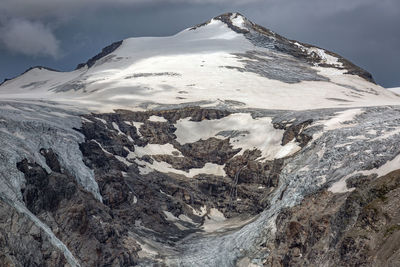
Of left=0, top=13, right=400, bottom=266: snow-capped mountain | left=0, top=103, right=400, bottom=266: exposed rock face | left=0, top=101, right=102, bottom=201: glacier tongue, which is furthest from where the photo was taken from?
left=0, top=101, right=102, bottom=201: glacier tongue

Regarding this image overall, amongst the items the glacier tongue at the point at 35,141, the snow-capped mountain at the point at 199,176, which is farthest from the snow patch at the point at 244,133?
the glacier tongue at the point at 35,141

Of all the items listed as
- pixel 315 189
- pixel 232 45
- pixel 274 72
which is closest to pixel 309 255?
pixel 315 189

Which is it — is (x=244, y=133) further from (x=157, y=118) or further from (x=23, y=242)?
(x=23, y=242)

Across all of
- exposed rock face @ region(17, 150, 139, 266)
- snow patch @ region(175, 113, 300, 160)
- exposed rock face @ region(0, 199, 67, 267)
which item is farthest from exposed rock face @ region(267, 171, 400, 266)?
snow patch @ region(175, 113, 300, 160)

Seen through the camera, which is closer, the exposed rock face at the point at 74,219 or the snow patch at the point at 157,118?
the exposed rock face at the point at 74,219

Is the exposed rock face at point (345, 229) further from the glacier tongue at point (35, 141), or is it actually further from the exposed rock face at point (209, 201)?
the glacier tongue at point (35, 141)

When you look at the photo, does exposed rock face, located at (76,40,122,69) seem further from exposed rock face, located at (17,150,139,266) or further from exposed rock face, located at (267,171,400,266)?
exposed rock face, located at (267,171,400,266)
